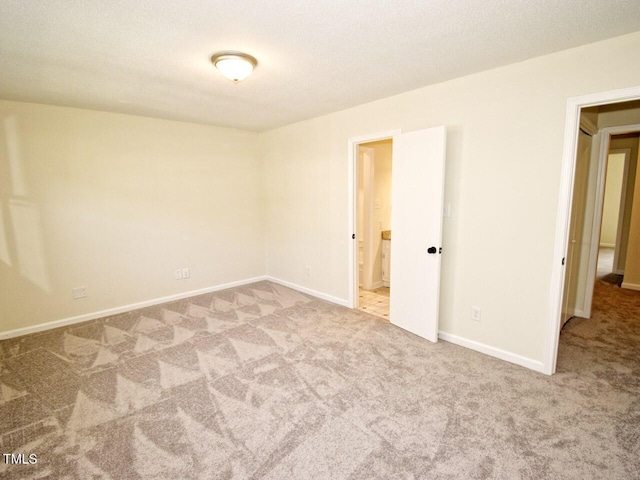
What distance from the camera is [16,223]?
323 cm

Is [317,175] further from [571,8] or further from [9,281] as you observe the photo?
[9,281]

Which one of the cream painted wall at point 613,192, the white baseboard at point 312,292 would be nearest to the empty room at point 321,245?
the white baseboard at point 312,292

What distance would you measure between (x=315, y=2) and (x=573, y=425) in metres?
2.87

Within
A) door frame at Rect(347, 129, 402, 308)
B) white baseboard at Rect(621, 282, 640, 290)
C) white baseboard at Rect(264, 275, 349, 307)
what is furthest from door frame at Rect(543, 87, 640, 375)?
white baseboard at Rect(621, 282, 640, 290)

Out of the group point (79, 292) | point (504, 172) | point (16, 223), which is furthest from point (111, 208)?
point (504, 172)

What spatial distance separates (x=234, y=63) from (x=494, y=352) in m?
3.15

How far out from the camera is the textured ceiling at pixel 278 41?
1.66m

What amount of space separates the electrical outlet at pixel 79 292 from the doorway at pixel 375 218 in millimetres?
3421

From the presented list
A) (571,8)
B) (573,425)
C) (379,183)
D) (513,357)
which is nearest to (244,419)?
(573,425)

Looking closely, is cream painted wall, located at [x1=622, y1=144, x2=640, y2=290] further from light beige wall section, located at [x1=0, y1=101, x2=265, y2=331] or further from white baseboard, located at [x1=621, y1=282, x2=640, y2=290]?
light beige wall section, located at [x1=0, y1=101, x2=265, y2=331]

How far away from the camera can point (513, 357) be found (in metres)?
2.62

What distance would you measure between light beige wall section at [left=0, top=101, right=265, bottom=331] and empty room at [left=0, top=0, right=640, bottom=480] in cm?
3

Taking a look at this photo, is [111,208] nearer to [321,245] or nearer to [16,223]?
[16,223]

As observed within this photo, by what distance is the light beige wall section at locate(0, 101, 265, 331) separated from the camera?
3242 mm
